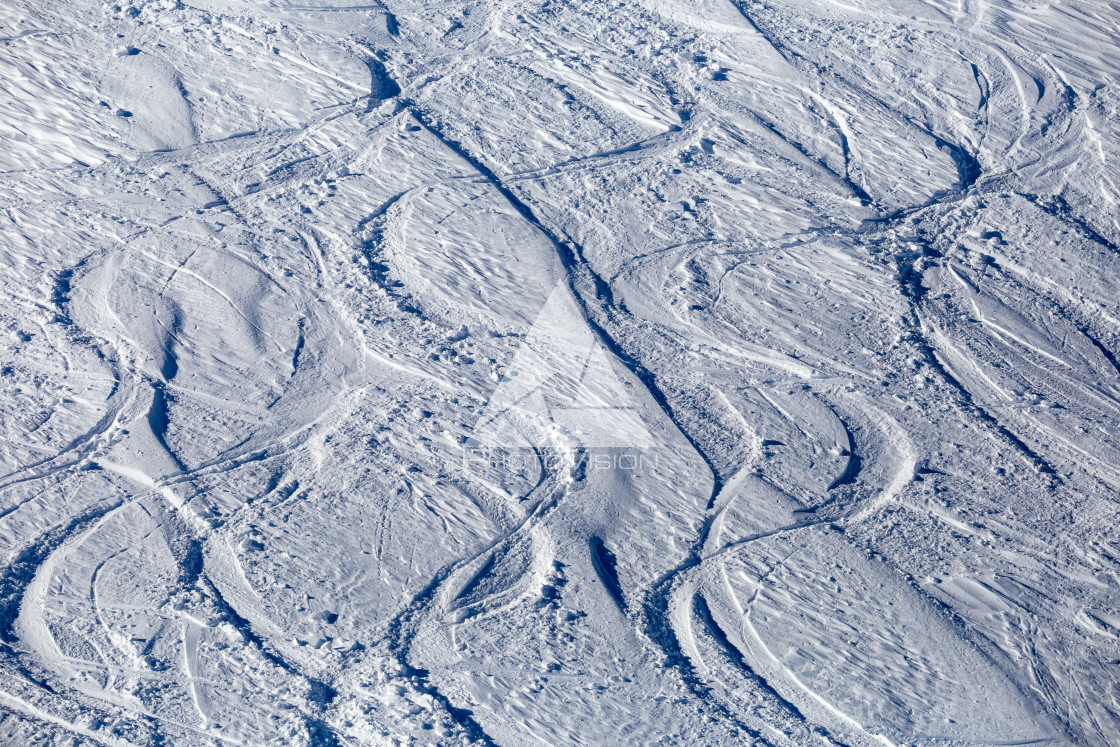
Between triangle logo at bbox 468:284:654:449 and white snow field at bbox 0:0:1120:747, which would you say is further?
triangle logo at bbox 468:284:654:449

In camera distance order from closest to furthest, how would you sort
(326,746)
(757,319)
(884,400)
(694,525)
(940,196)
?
(326,746)
(694,525)
(884,400)
(757,319)
(940,196)

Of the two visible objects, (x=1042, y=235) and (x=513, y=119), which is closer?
(x=1042, y=235)

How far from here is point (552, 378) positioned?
366 centimetres

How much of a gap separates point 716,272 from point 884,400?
0.87 meters

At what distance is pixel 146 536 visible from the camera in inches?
123

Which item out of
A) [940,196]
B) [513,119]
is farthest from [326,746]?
[940,196]

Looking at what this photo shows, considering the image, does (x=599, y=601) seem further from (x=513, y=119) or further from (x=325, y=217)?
(x=513, y=119)

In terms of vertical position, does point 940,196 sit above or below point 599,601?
above

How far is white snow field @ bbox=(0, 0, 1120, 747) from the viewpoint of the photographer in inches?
114

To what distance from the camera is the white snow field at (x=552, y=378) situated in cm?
289

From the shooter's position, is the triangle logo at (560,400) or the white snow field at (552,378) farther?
the triangle logo at (560,400)

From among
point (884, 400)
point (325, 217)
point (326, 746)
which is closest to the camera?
point (326, 746)

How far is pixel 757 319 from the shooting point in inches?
155

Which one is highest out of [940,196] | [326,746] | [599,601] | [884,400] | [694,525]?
[940,196]
